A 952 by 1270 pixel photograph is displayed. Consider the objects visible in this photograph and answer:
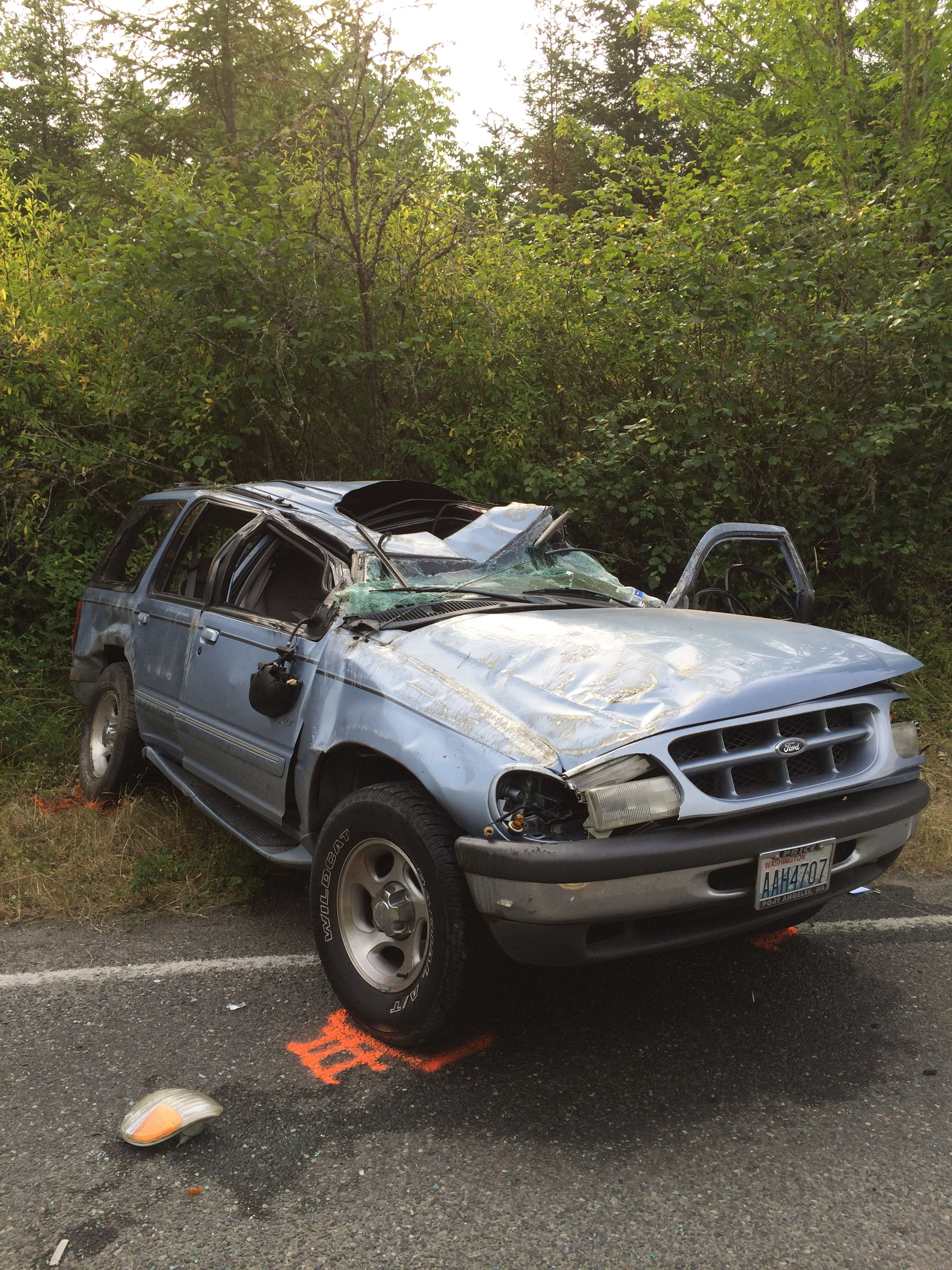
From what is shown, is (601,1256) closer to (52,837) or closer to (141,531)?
(52,837)

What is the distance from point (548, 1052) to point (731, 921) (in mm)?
714

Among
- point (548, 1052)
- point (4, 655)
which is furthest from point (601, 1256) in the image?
point (4, 655)

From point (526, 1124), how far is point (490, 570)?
2.13m

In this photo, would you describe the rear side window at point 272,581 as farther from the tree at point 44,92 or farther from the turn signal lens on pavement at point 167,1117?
the tree at point 44,92

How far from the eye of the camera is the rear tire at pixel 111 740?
479cm

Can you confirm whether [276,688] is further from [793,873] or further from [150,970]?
[793,873]

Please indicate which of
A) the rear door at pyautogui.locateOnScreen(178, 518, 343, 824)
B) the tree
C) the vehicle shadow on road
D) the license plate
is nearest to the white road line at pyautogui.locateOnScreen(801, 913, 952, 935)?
the vehicle shadow on road

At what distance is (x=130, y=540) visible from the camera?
220 inches

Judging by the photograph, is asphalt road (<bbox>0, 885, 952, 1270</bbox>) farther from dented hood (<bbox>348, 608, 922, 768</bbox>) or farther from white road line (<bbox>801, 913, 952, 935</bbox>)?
dented hood (<bbox>348, 608, 922, 768</bbox>)

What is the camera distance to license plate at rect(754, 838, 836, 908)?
2559 mm

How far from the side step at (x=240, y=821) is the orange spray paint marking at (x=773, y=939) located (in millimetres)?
1688

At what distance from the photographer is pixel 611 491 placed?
6879mm

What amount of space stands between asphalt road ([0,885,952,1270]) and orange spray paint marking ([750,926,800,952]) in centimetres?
4

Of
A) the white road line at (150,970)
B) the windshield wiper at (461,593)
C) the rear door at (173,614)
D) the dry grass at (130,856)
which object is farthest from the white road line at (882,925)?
the rear door at (173,614)
